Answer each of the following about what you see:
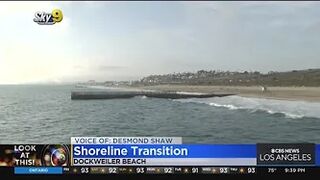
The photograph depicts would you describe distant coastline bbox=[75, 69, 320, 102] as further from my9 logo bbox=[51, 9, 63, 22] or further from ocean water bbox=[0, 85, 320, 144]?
my9 logo bbox=[51, 9, 63, 22]

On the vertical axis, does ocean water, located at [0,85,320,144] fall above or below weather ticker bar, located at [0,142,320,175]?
above

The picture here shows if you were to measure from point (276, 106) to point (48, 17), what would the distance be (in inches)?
88.4

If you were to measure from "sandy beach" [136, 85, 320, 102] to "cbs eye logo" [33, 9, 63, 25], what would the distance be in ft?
3.55

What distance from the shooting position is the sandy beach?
12.0 ft

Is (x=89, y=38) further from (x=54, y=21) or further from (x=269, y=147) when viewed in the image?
(x=269, y=147)

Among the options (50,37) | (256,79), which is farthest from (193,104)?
(50,37)

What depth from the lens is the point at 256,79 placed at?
3918 mm

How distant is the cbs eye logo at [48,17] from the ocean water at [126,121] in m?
0.51

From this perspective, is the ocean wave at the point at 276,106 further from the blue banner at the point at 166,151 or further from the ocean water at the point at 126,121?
the blue banner at the point at 166,151

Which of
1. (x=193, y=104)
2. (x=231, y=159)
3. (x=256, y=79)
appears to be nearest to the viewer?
(x=231, y=159)

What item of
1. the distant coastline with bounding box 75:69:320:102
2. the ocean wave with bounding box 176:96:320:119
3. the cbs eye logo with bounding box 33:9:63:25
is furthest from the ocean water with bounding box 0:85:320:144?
the cbs eye logo with bounding box 33:9:63:25

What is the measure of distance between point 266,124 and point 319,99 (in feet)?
1.62

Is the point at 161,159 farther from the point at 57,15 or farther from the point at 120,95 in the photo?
the point at 57,15

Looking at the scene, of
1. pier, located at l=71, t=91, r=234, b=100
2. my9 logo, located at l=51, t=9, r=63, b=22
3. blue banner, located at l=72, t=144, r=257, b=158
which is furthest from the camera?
pier, located at l=71, t=91, r=234, b=100
